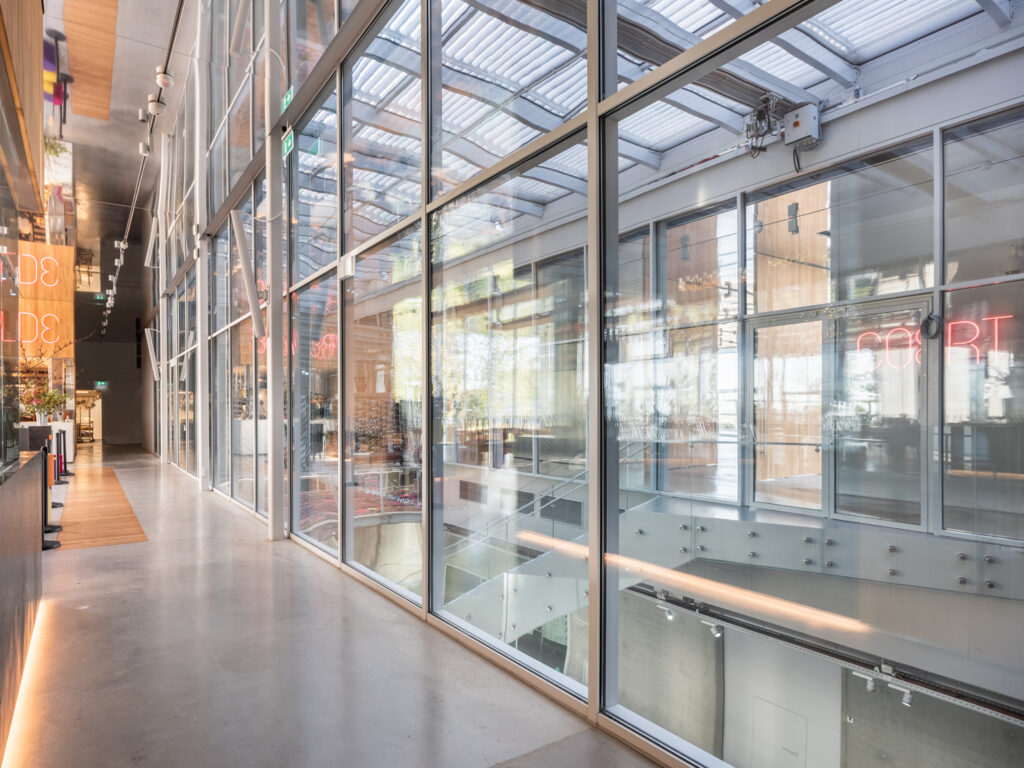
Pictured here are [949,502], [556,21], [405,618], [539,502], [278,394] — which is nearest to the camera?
[556,21]

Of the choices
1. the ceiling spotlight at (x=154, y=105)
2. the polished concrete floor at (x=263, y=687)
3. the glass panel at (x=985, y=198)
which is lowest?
the polished concrete floor at (x=263, y=687)

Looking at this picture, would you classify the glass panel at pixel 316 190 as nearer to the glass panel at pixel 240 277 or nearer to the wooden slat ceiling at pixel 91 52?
the glass panel at pixel 240 277

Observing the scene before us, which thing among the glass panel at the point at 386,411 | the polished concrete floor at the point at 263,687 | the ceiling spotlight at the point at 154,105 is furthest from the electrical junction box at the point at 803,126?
the ceiling spotlight at the point at 154,105

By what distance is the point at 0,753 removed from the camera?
2.34 m

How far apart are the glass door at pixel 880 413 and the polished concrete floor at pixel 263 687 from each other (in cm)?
427

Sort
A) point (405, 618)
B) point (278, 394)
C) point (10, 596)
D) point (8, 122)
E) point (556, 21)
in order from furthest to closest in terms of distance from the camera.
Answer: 1. point (278, 394)
2. point (405, 618)
3. point (556, 21)
4. point (8, 122)
5. point (10, 596)

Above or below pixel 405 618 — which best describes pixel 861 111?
above

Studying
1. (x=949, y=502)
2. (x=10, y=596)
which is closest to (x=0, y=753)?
(x=10, y=596)

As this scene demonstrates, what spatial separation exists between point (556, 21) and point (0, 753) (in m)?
4.34

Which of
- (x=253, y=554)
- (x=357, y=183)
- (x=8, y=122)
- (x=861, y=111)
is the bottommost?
(x=253, y=554)

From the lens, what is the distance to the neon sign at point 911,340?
490cm

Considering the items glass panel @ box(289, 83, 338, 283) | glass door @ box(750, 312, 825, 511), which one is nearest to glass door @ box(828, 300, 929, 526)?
glass door @ box(750, 312, 825, 511)

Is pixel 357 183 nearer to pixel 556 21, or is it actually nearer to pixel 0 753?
pixel 556 21

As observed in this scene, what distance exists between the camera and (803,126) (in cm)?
634
